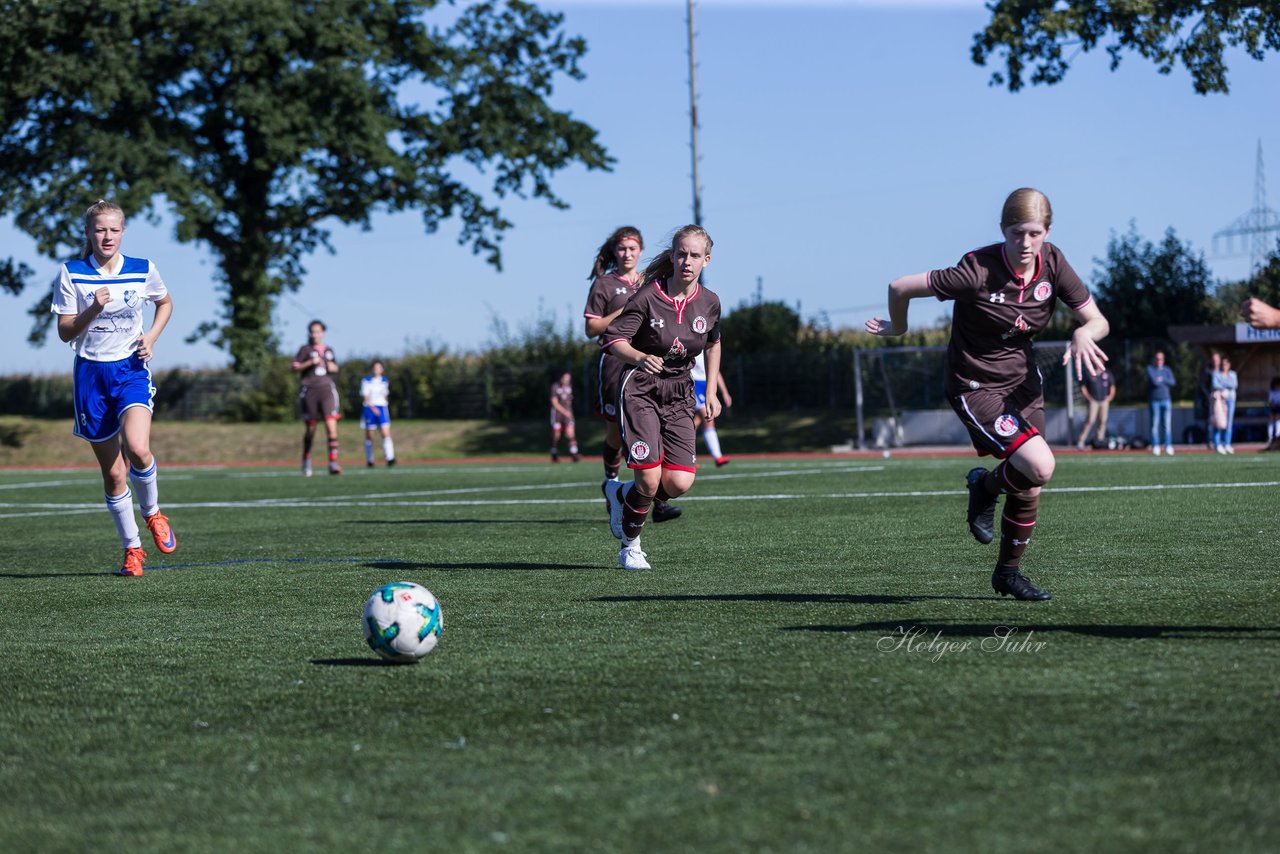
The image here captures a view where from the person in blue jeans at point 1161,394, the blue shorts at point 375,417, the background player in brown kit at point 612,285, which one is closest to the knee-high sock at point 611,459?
the background player in brown kit at point 612,285

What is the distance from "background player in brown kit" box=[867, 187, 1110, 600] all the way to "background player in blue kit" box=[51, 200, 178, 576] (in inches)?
183

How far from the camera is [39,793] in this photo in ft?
12.5

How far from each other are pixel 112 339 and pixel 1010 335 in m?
5.27

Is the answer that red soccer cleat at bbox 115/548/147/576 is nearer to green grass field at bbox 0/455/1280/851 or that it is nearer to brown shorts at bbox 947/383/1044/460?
green grass field at bbox 0/455/1280/851

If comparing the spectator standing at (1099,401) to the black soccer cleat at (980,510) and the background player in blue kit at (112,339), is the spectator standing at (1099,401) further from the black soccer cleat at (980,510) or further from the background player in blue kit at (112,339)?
the background player in blue kit at (112,339)

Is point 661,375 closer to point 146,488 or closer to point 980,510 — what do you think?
point 980,510

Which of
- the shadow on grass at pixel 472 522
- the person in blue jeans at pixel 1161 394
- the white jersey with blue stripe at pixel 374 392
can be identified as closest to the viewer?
the shadow on grass at pixel 472 522

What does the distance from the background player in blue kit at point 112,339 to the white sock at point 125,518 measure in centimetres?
15

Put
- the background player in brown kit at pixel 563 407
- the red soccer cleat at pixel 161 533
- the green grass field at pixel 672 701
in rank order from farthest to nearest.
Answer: the background player in brown kit at pixel 563 407 < the red soccer cleat at pixel 161 533 < the green grass field at pixel 672 701

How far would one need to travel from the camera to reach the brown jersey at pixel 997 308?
6.52 meters

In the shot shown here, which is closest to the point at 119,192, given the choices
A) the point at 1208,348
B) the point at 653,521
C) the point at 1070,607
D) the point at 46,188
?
the point at 46,188

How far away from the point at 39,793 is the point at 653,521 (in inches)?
307

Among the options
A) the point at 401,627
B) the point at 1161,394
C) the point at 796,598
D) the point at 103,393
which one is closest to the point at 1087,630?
the point at 796,598

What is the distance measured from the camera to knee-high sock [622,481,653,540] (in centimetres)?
829
